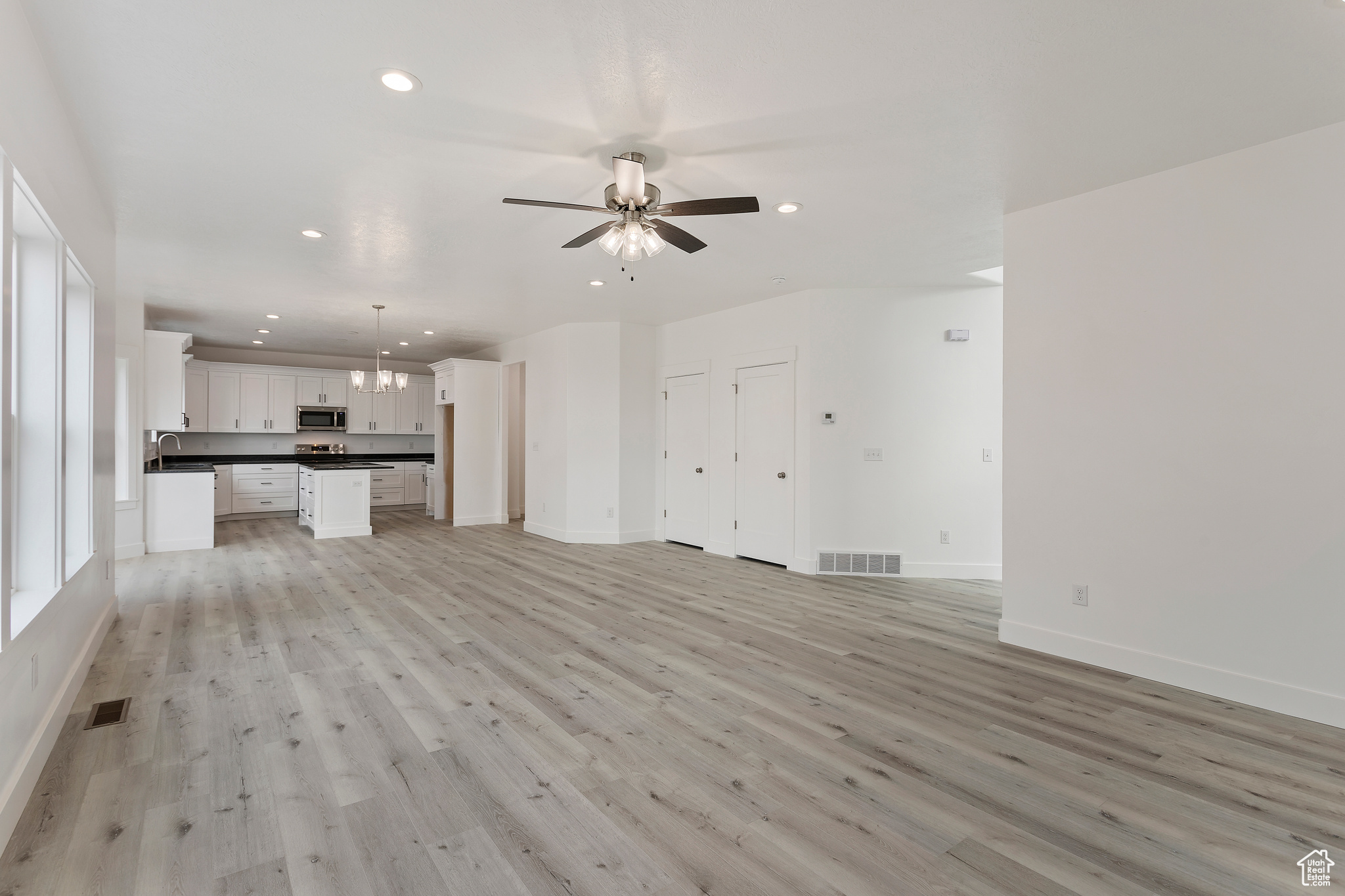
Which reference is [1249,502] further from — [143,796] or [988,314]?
[143,796]

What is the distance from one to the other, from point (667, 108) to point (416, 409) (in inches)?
386

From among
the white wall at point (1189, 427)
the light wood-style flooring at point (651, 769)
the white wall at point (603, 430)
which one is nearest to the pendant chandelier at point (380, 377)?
the white wall at point (603, 430)

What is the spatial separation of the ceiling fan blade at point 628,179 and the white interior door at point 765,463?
3.48 metres

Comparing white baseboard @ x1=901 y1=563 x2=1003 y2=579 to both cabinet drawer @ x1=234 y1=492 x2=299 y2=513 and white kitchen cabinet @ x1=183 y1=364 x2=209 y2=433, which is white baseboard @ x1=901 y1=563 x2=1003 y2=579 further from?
white kitchen cabinet @ x1=183 y1=364 x2=209 y2=433

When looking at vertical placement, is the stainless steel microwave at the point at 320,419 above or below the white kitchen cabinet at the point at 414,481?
above

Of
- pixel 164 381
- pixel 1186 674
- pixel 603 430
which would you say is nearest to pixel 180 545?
pixel 164 381

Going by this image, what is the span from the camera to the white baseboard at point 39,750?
1949 mm

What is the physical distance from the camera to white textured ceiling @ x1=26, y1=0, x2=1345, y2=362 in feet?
7.11

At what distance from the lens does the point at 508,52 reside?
7.66 ft

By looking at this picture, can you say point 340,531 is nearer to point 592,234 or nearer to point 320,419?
point 320,419

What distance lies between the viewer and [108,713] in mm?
2846

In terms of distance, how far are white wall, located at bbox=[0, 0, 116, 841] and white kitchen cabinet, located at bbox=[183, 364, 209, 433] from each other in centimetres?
634

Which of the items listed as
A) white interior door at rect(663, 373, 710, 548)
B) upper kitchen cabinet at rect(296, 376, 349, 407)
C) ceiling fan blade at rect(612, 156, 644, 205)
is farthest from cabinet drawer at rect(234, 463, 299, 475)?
ceiling fan blade at rect(612, 156, 644, 205)

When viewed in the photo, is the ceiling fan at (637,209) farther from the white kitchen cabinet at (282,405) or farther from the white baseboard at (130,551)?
the white kitchen cabinet at (282,405)
